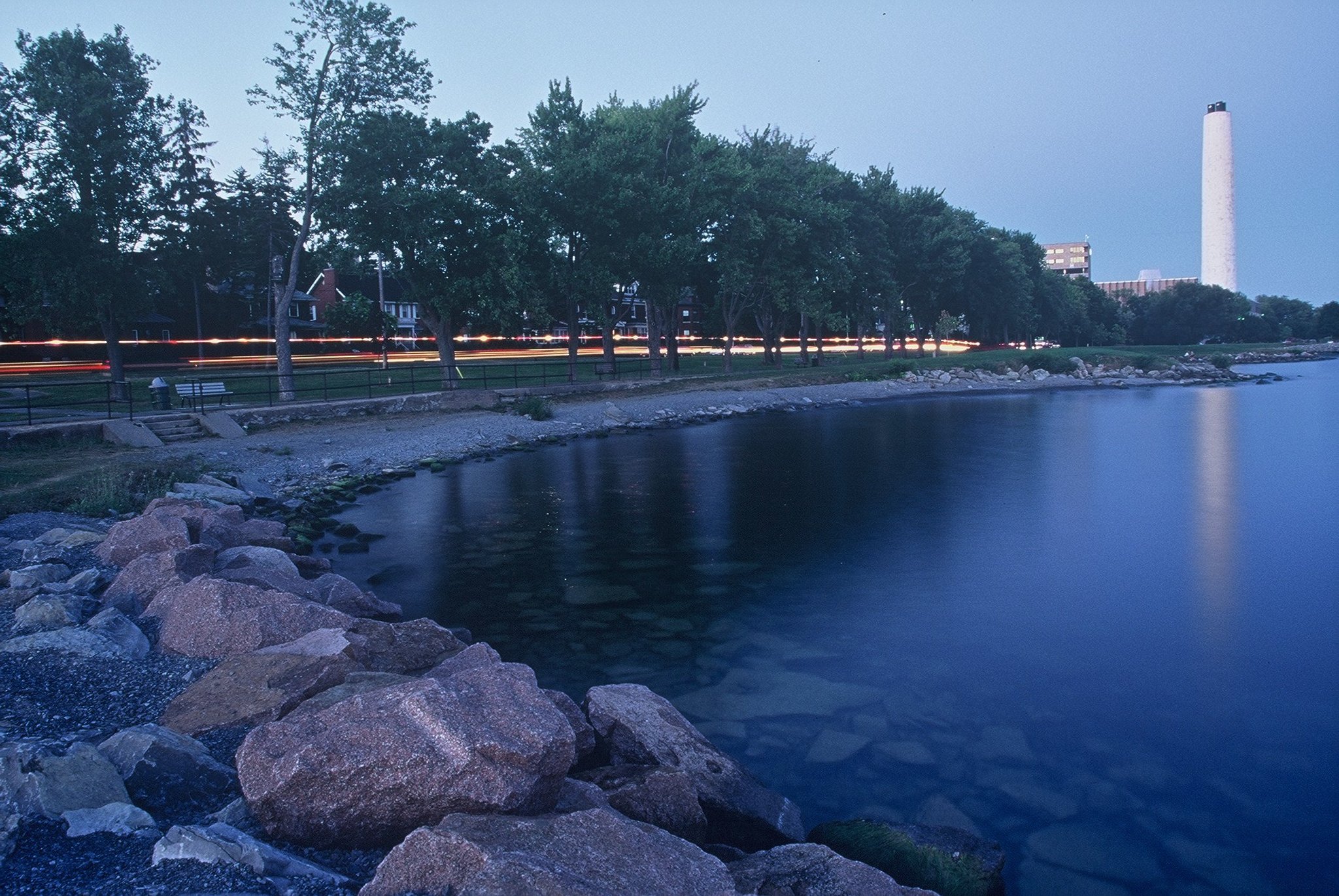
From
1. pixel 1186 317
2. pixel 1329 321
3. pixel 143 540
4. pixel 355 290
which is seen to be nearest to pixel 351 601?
pixel 143 540

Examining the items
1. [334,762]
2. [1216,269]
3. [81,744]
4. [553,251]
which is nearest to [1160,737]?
[334,762]

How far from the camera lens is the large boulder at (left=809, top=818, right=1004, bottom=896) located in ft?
19.3

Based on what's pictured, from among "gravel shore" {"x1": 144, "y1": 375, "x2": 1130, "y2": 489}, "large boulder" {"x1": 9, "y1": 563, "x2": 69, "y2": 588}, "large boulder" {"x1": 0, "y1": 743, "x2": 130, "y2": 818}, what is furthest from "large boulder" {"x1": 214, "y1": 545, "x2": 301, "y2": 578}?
"gravel shore" {"x1": 144, "y1": 375, "x2": 1130, "y2": 489}

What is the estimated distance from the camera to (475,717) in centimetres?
502

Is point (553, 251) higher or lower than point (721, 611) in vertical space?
higher

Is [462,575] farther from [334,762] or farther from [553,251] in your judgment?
[553,251]

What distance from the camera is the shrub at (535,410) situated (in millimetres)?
33562

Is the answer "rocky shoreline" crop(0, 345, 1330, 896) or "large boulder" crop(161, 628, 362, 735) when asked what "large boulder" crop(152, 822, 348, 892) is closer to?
"rocky shoreline" crop(0, 345, 1330, 896)

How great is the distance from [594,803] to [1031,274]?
97901mm

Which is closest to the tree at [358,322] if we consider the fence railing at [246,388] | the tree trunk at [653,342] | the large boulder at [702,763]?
the fence railing at [246,388]

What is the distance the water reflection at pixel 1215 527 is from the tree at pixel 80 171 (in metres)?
31.0

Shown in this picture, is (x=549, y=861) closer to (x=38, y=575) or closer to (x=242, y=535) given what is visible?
(x=38, y=575)

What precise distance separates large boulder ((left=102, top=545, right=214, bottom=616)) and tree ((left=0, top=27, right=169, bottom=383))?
24236mm

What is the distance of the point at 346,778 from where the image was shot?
15.3ft
